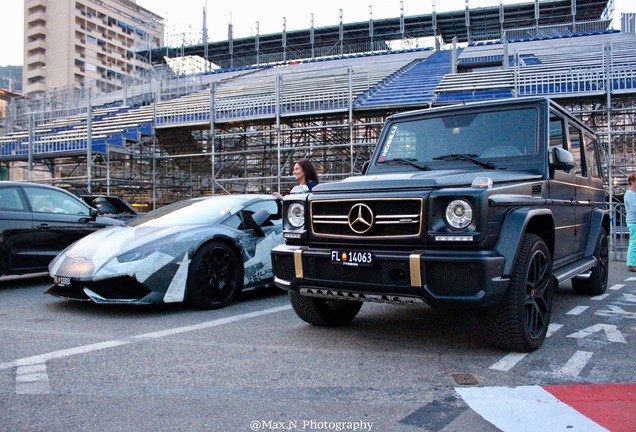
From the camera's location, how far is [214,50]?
49.2m

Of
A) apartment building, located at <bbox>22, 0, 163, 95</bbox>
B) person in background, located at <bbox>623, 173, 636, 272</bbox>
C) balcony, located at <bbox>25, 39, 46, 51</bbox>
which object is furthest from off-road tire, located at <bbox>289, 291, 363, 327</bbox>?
balcony, located at <bbox>25, 39, 46, 51</bbox>

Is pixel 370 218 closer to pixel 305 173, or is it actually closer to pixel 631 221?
pixel 305 173

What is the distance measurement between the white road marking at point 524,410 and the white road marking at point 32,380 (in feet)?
8.18

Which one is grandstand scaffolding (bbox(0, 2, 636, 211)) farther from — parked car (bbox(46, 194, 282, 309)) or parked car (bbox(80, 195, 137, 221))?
parked car (bbox(46, 194, 282, 309))

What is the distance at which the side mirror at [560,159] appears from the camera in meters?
4.47

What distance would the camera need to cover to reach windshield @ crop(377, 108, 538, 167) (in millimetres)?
4688

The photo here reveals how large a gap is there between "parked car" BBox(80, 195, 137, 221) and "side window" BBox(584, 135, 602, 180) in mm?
8130

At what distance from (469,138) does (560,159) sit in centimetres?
80

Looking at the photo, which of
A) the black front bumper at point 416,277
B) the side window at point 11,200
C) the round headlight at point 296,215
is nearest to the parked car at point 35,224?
the side window at point 11,200

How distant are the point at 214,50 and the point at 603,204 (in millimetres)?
46890

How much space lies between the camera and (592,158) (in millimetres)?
6512

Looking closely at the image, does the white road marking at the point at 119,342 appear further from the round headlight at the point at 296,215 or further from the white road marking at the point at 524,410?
the white road marking at the point at 524,410

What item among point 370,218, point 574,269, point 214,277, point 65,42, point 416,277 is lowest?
point 214,277

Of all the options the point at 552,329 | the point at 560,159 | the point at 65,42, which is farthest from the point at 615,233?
the point at 65,42
